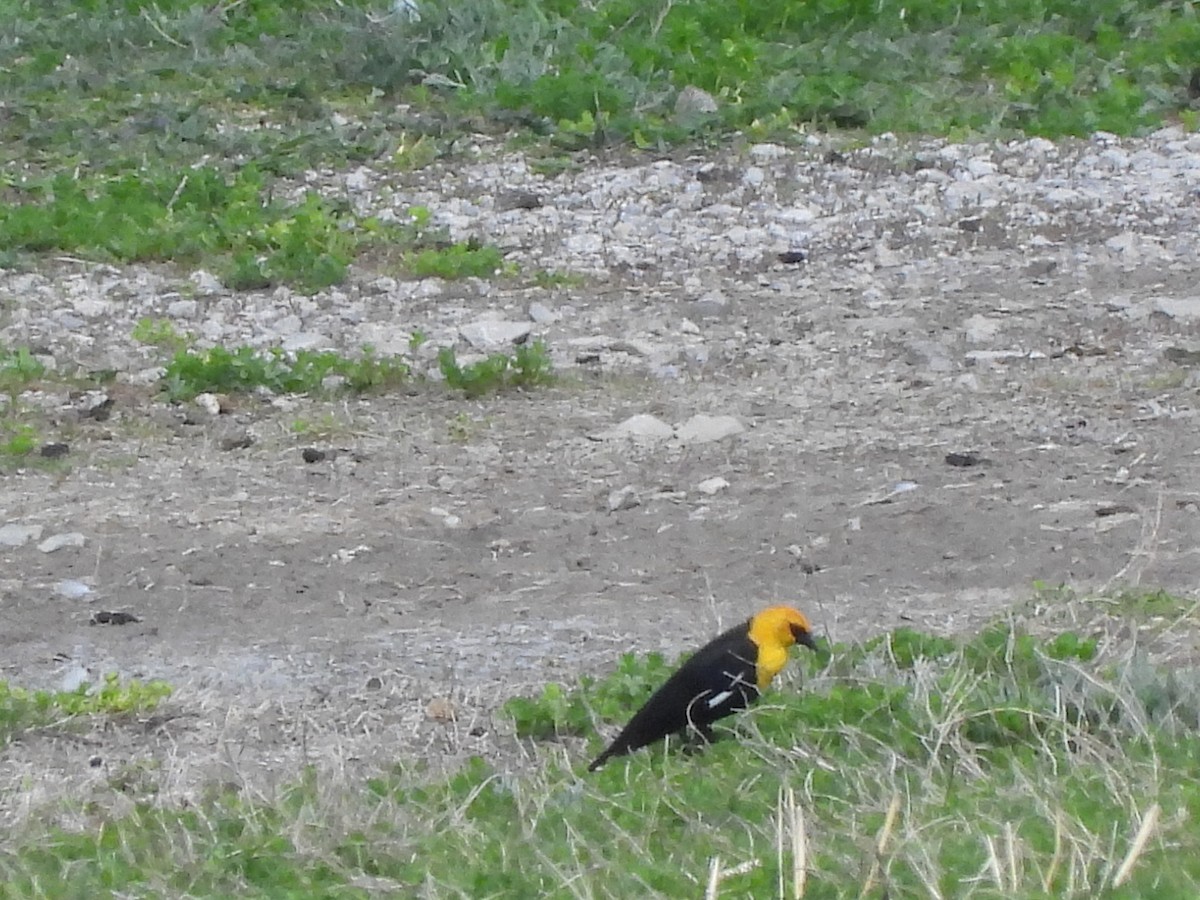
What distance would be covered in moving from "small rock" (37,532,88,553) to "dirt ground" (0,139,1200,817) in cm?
3

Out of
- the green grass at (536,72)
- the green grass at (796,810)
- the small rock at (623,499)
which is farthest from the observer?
the green grass at (536,72)

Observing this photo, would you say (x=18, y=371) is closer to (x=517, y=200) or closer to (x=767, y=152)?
(x=517, y=200)

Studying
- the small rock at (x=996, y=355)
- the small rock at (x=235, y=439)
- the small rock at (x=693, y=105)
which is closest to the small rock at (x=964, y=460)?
the small rock at (x=996, y=355)

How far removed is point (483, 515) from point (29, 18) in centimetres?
596

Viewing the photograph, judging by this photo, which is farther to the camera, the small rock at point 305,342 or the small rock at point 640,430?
the small rock at point 305,342

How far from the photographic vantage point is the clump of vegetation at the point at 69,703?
517 cm

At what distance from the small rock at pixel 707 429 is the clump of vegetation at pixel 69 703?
7.57 feet

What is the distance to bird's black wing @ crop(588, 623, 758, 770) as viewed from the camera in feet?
15.7

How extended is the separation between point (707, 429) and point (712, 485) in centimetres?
48

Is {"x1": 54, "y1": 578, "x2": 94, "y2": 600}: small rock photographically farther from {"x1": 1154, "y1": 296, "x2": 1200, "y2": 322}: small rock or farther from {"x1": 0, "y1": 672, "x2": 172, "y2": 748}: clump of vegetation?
{"x1": 1154, "y1": 296, "x2": 1200, "y2": 322}: small rock

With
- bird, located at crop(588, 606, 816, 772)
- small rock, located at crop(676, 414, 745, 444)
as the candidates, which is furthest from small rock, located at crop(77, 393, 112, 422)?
bird, located at crop(588, 606, 816, 772)

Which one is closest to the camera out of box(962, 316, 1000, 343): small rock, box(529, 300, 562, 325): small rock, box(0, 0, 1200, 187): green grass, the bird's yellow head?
the bird's yellow head

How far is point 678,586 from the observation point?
6.00 meters

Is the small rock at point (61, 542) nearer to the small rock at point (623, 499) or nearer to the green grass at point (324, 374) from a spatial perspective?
the green grass at point (324, 374)
